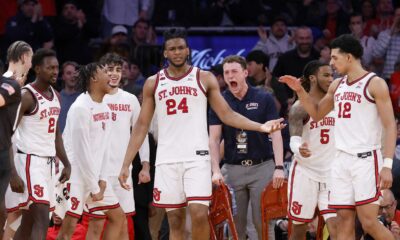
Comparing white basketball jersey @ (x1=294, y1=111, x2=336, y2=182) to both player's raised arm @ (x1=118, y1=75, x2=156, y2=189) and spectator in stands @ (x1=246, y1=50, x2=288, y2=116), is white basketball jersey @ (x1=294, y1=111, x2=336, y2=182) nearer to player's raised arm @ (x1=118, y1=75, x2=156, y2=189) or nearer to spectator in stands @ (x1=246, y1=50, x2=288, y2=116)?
player's raised arm @ (x1=118, y1=75, x2=156, y2=189)

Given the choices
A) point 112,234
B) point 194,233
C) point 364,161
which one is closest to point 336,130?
point 364,161

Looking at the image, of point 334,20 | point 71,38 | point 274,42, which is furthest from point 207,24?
point 71,38

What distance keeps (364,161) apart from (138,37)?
6.62 meters

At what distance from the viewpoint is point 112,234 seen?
11.7m

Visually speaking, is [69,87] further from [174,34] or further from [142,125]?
[174,34]

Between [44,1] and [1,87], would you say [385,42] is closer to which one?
[44,1]

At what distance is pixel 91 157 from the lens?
11.6 m

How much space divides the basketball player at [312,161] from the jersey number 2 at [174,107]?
4.31ft

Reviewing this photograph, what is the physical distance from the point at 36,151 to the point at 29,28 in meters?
5.14

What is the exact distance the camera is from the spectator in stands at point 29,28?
1574cm

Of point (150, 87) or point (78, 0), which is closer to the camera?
point (150, 87)

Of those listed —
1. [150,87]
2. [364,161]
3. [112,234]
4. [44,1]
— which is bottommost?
[112,234]

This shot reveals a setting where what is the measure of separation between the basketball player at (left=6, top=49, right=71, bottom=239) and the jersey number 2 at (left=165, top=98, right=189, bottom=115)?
121 centimetres

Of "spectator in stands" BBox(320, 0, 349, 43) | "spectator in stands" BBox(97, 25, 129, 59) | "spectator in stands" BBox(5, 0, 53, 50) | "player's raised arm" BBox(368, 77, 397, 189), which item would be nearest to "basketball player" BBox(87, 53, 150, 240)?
"player's raised arm" BBox(368, 77, 397, 189)
